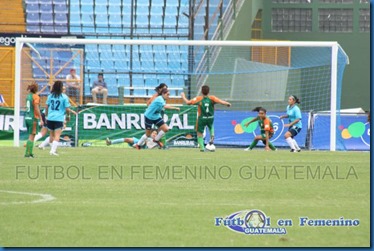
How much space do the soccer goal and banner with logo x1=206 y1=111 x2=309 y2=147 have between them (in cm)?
3

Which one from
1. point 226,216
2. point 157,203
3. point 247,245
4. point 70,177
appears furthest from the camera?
point 70,177

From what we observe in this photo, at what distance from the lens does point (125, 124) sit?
31.2 metres

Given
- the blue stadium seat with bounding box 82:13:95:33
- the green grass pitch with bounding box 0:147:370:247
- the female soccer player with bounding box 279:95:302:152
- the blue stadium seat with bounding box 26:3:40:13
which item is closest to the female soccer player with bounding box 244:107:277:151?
the female soccer player with bounding box 279:95:302:152

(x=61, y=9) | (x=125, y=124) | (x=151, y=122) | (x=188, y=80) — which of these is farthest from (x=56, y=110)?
(x=61, y=9)

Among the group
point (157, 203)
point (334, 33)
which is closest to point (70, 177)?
point (157, 203)

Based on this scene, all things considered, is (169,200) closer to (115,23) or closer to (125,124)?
(125,124)

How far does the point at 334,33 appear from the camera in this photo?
4141cm

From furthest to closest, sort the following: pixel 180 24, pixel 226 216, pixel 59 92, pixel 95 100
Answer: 1. pixel 180 24
2. pixel 95 100
3. pixel 59 92
4. pixel 226 216

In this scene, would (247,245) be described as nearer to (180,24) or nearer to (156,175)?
(156,175)

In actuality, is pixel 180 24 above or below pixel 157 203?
above

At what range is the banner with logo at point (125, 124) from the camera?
3095cm

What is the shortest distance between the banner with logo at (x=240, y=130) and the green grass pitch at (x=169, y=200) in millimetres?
10866

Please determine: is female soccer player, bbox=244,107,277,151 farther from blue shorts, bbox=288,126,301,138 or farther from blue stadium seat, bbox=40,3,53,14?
blue stadium seat, bbox=40,3,53,14

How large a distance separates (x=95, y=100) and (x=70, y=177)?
1889 centimetres
